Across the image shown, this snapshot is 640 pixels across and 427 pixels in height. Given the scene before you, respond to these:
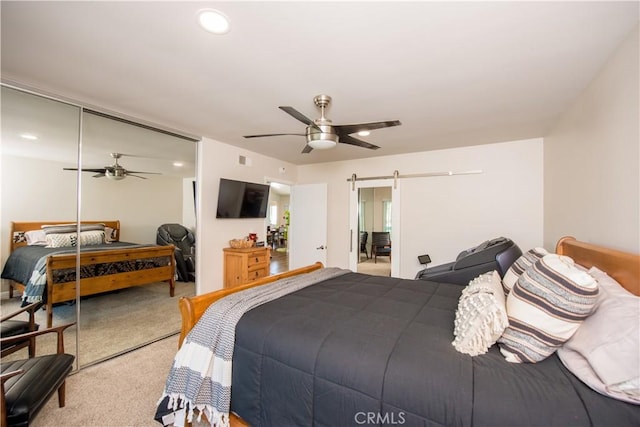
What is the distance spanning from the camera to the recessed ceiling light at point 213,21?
1.33 m

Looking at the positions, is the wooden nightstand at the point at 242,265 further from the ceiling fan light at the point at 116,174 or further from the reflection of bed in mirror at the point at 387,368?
the reflection of bed in mirror at the point at 387,368

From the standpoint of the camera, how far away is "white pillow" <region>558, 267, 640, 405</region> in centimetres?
88

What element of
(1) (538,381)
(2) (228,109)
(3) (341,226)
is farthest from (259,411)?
(3) (341,226)

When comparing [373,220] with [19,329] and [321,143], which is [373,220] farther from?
[19,329]

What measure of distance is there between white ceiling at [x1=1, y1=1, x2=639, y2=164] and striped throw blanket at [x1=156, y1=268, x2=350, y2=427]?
5.40 feet

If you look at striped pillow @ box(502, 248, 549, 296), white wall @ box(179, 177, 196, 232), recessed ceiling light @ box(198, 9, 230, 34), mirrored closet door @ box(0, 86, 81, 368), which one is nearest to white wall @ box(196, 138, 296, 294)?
white wall @ box(179, 177, 196, 232)

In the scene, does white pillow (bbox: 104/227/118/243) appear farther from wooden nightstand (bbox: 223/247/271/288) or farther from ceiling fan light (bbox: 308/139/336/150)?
ceiling fan light (bbox: 308/139/336/150)

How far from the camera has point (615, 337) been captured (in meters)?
0.95

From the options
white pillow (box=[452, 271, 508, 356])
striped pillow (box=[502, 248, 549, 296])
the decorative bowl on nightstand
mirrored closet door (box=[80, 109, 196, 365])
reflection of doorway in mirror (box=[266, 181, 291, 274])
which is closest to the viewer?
white pillow (box=[452, 271, 508, 356])

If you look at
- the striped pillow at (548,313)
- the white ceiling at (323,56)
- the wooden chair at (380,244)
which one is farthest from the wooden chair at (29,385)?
the wooden chair at (380,244)

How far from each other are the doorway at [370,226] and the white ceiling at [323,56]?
2164mm

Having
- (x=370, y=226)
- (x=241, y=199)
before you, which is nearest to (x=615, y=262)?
(x=241, y=199)

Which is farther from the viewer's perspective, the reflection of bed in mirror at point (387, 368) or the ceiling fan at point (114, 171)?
the ceiling fan at point (114, 171)

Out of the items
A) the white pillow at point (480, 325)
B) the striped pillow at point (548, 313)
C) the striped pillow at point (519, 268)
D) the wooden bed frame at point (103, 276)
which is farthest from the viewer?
the wooden bed frame at point (103, 276)
